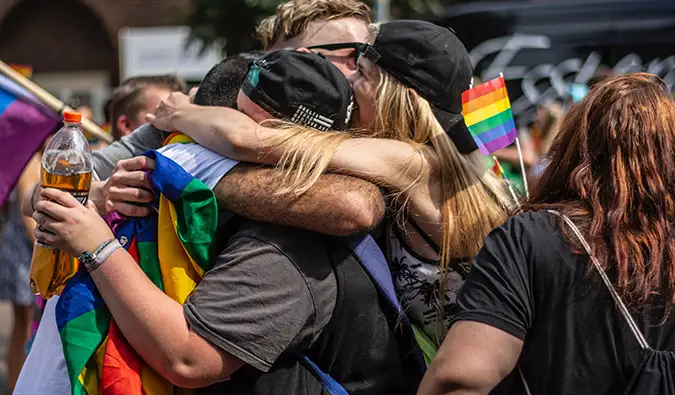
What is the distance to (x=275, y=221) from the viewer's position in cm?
211

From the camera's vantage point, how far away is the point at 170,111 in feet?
8.13

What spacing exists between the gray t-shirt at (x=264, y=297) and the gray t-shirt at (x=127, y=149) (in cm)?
78

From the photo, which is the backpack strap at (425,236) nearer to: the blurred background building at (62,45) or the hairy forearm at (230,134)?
the hairy forearm at (230,134)

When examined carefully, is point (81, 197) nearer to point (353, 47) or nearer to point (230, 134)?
point (230, 134)

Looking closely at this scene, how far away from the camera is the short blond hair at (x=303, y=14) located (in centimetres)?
276

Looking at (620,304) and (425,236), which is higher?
(620,304)

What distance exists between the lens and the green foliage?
10164 millimetres

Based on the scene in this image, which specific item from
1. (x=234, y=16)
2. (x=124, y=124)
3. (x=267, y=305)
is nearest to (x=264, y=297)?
(x=267, y=305)

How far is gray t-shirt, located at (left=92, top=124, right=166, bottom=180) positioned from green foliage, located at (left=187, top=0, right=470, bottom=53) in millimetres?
7211

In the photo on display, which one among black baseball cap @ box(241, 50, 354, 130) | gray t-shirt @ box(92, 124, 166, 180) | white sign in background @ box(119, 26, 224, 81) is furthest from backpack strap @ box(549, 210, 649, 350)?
white sign in background @ box(119, 26, 224, 81)

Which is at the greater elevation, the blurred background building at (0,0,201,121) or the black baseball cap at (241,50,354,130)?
the black baseball cap at (241,50,354,130)

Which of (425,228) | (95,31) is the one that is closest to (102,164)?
(425,228)

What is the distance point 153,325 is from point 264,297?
0.89ft

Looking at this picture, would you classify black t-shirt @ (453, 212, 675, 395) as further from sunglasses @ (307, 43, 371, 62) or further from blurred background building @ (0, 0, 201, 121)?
blurred background building @ (0, 0, 201, 121)
